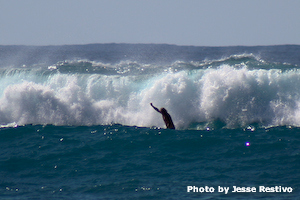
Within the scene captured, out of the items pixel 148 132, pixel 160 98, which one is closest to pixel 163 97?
pixel 160 98

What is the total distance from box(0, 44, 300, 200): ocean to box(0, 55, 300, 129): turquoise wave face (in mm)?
43

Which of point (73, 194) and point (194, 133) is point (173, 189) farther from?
point (194, 133)

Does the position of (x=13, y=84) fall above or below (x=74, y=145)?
above

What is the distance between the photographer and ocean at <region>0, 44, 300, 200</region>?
30.9ft

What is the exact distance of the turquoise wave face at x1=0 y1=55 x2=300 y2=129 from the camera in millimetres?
15469

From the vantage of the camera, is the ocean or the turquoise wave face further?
the turquoise wave face

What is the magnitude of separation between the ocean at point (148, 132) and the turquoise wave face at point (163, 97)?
0.14 ft

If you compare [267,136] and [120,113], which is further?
[120,113]

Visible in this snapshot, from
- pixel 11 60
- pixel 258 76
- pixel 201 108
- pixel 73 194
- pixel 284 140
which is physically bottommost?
pixel 73 194

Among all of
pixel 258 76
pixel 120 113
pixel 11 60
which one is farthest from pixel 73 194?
pixel 11 60

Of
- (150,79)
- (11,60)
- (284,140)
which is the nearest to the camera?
(284,140)

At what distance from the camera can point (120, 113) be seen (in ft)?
54.6

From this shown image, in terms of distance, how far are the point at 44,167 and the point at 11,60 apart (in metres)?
17.1

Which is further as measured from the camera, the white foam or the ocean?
the white foam
